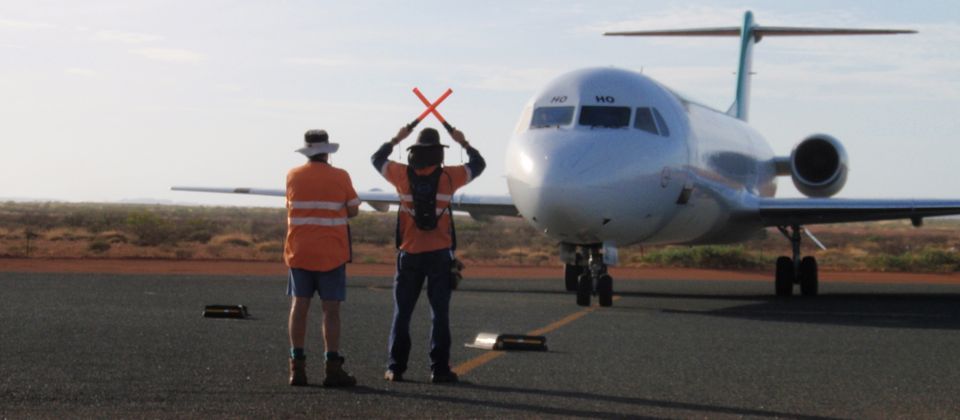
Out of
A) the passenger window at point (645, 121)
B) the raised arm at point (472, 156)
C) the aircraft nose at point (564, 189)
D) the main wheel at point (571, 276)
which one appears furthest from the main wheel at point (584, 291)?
the raised arm at point (472, 156)

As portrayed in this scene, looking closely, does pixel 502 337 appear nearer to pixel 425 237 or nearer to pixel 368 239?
pixel 425 237

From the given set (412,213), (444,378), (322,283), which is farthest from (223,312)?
(444,378)

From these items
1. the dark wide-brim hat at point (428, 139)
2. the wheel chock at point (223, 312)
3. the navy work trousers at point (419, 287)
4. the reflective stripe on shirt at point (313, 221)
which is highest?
the dark wide-brim hat at point (428, 139)

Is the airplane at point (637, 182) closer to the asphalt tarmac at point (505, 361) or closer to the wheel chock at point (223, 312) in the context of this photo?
the asphalt tarmac at point (505, 361)

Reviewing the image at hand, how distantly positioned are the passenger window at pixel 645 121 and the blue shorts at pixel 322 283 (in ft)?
33.2

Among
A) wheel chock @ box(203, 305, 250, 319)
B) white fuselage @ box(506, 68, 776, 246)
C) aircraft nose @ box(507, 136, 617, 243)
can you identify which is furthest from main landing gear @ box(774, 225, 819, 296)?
wheel chock @ box(203, 305, 250, 319)

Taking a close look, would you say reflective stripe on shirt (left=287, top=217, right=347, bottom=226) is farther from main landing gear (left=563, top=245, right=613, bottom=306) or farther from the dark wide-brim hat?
main landing gear (left=563, top=245, right=613, bottom=306)

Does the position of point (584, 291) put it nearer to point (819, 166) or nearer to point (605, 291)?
point (605, 291)

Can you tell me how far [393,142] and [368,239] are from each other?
169ft

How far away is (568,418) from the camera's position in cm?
831

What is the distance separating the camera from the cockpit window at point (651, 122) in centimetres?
1991

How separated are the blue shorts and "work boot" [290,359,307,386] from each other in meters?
0.65

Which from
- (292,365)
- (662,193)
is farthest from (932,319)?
(292,365)

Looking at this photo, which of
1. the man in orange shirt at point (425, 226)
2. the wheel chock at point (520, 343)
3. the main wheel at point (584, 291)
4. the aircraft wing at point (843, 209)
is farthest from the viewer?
the aircraft wing at point (843, 209)
